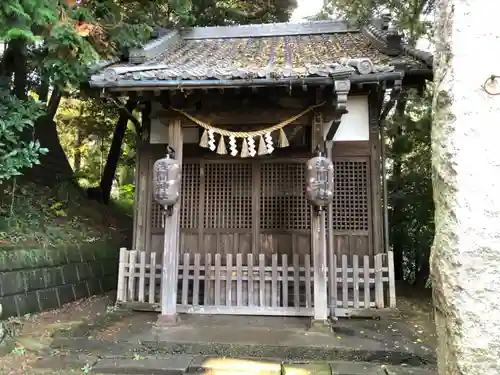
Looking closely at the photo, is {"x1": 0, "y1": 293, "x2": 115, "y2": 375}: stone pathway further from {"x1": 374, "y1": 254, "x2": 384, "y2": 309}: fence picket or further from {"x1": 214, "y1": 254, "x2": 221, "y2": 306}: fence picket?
{"x1": 374, "y1": 254, "x2": 384, "y2": 309}: fence picket

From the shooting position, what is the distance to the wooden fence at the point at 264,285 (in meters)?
6.82

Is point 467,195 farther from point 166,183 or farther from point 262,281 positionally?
point 262,281

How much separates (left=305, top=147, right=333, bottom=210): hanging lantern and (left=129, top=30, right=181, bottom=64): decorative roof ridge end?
3802 mm

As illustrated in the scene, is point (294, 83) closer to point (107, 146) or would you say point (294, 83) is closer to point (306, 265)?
point (306, 265)

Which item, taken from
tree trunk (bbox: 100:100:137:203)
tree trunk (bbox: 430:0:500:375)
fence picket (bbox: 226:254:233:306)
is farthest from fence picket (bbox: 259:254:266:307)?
tree trunk (bbox: 100:100:137:203)

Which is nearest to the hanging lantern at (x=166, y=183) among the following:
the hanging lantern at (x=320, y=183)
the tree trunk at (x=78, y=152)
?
the hanging lantern at (x=320, y=183)

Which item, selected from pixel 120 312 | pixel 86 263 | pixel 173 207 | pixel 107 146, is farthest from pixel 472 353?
pixel 107 146

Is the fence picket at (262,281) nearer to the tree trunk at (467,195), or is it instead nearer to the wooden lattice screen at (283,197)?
the wooden lattice screen at (283,197)

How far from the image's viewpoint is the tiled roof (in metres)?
5.91

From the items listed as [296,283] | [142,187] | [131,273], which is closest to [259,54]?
[142,187]

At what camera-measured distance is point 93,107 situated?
14398 mm

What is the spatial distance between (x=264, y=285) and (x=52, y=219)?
16.6 feet

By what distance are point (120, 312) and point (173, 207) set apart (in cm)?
226

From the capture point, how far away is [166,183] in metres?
6.27
